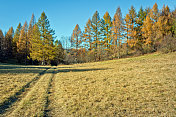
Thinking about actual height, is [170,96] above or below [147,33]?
below

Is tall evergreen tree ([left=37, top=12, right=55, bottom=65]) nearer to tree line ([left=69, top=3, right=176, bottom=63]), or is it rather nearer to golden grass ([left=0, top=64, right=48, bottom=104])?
tree line ([left=69, top=3, right=176, bottom=63])

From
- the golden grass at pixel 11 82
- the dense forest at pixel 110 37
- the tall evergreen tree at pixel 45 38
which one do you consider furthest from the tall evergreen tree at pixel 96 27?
the golden grass at pixel 11 82

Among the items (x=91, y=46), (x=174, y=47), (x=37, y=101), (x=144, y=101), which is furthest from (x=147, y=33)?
(x=37, y=101)

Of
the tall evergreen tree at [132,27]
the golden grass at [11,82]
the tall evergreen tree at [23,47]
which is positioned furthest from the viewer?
the tall evergreen tree at [23,47]

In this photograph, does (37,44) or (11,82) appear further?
(37,44)

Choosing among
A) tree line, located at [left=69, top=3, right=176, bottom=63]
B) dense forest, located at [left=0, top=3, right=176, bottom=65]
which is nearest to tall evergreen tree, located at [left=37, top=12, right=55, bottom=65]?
dense forest, located at [left=0, top=3, right=176, bottom=65]

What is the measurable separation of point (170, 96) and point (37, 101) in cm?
633

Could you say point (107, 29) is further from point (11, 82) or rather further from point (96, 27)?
point (11, 82)

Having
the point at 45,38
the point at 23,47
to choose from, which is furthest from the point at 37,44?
the point at 23,47

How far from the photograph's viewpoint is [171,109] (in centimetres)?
418

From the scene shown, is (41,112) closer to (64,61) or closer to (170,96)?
(170,96)

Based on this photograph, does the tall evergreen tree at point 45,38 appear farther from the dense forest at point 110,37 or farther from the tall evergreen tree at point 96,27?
the tall evergreen tree at point 96,27

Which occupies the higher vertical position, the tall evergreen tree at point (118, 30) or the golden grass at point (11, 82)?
the tall evergreen tree at point (118, 30)

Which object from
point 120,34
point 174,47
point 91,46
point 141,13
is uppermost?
point 141,13
